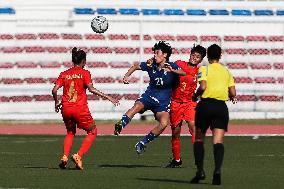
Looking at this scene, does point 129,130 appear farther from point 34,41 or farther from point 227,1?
point 227,1

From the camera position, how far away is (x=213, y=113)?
51.0 feet

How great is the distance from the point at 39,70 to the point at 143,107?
61.0 feet

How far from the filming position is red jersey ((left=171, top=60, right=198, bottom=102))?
19.9 meters

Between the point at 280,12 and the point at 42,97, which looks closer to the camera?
the point at 42,97

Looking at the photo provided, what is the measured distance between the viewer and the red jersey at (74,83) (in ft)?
61.4

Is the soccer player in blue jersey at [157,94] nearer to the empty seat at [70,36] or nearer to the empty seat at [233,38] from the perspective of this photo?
the empty seat at [70,36]

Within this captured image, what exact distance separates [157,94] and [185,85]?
0.83m

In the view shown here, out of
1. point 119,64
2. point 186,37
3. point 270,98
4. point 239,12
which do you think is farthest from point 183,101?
point 239,12

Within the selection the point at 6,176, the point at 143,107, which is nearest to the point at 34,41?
the point at 143,107

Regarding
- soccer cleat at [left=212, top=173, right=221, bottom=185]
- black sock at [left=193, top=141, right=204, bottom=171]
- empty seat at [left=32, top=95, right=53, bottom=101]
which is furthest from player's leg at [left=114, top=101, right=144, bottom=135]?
empty seat at [left=32, top=95, right=53, bottom=101]

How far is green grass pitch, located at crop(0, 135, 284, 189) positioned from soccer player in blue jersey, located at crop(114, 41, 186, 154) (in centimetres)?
62

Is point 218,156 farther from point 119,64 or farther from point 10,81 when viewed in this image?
point 119,64

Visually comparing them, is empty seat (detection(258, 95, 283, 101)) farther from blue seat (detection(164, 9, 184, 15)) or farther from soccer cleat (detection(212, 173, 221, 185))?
soccer cleat (detection(212, 173, 221, 185))

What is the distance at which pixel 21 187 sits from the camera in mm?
15023
